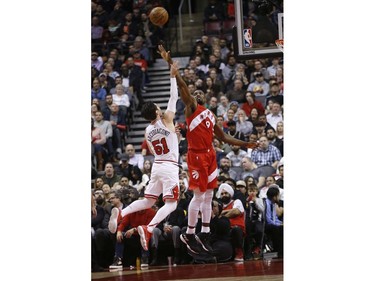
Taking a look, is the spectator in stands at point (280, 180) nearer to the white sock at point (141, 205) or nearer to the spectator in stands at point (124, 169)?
the spectator in stands at point (124, 169)

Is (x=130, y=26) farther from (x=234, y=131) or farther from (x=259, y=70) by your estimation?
(x=234, y=131)

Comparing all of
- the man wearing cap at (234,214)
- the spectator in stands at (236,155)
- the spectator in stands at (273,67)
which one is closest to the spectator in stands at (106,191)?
the man wearing cap at (234,214)

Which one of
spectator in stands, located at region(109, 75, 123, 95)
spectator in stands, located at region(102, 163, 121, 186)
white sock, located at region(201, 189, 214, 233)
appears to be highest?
spectator in stands, located at region(109, 75, 123, 95)

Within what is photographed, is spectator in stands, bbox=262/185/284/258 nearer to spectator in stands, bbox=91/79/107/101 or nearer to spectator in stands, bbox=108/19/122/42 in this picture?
spectator in stands, bbox=91/79/107/101

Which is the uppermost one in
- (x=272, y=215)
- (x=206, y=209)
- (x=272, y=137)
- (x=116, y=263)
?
(x=272, y=137)

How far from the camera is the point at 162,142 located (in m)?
9.09

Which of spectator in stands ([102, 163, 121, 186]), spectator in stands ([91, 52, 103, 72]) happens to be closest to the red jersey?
spectator in stands ([102, 163, 121, 186])

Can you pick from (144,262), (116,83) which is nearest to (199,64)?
(116,83)

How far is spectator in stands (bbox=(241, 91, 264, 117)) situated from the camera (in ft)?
44.4

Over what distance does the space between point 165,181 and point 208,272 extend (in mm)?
1192

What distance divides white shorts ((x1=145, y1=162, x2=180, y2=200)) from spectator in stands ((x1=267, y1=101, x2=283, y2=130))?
412 centimetres
